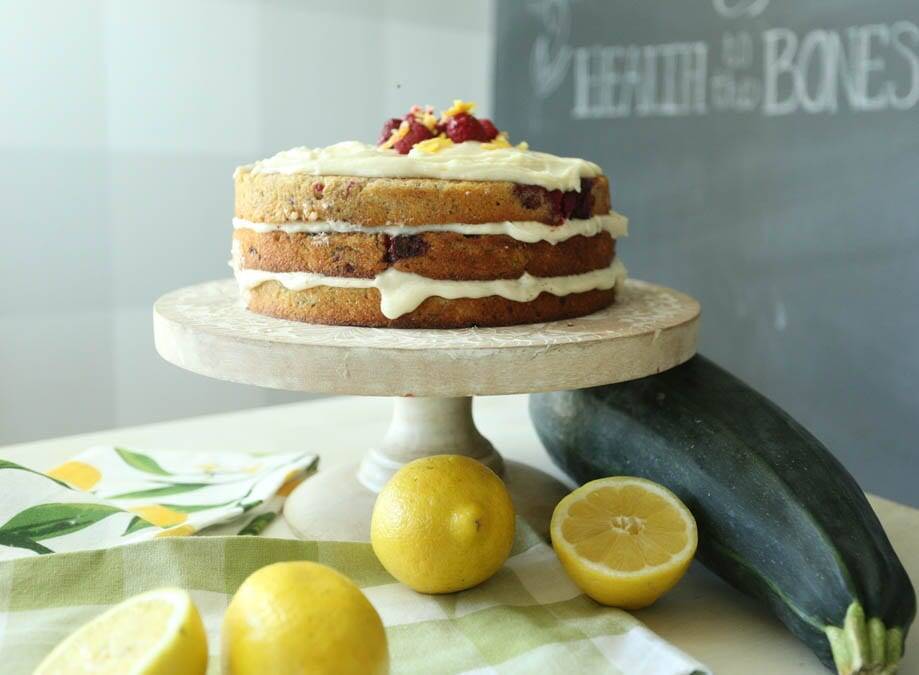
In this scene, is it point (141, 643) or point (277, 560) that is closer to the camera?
point (141, 643)

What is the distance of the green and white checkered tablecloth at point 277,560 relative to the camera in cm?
89

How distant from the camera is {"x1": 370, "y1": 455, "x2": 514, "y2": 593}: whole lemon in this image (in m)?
0.98

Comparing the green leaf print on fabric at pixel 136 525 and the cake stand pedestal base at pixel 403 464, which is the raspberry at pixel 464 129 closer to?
the cake stand pedestal base at pixel 403 464

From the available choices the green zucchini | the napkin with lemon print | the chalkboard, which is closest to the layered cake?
the green zucchini

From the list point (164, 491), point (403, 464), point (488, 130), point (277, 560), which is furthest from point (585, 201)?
point (164, 491)

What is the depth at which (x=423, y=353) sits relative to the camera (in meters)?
1.02

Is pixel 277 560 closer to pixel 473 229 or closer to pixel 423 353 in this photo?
pixel 423 353

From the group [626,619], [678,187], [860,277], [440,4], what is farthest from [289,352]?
[440,4]

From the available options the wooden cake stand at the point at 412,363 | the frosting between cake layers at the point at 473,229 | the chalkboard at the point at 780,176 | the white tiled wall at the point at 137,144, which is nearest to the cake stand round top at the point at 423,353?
the wooden cake stand at the point at 412,363

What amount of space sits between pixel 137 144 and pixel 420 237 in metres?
2.12

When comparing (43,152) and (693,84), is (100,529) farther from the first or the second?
(693,84)

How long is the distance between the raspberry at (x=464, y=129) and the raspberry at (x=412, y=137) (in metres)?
0.03

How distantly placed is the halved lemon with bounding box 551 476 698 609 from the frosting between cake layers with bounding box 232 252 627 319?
0.91 ft

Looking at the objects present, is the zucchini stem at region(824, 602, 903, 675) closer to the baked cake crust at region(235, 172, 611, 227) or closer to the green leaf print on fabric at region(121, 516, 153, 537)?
the baked cake crust at region(235, 172, 611, 227)
